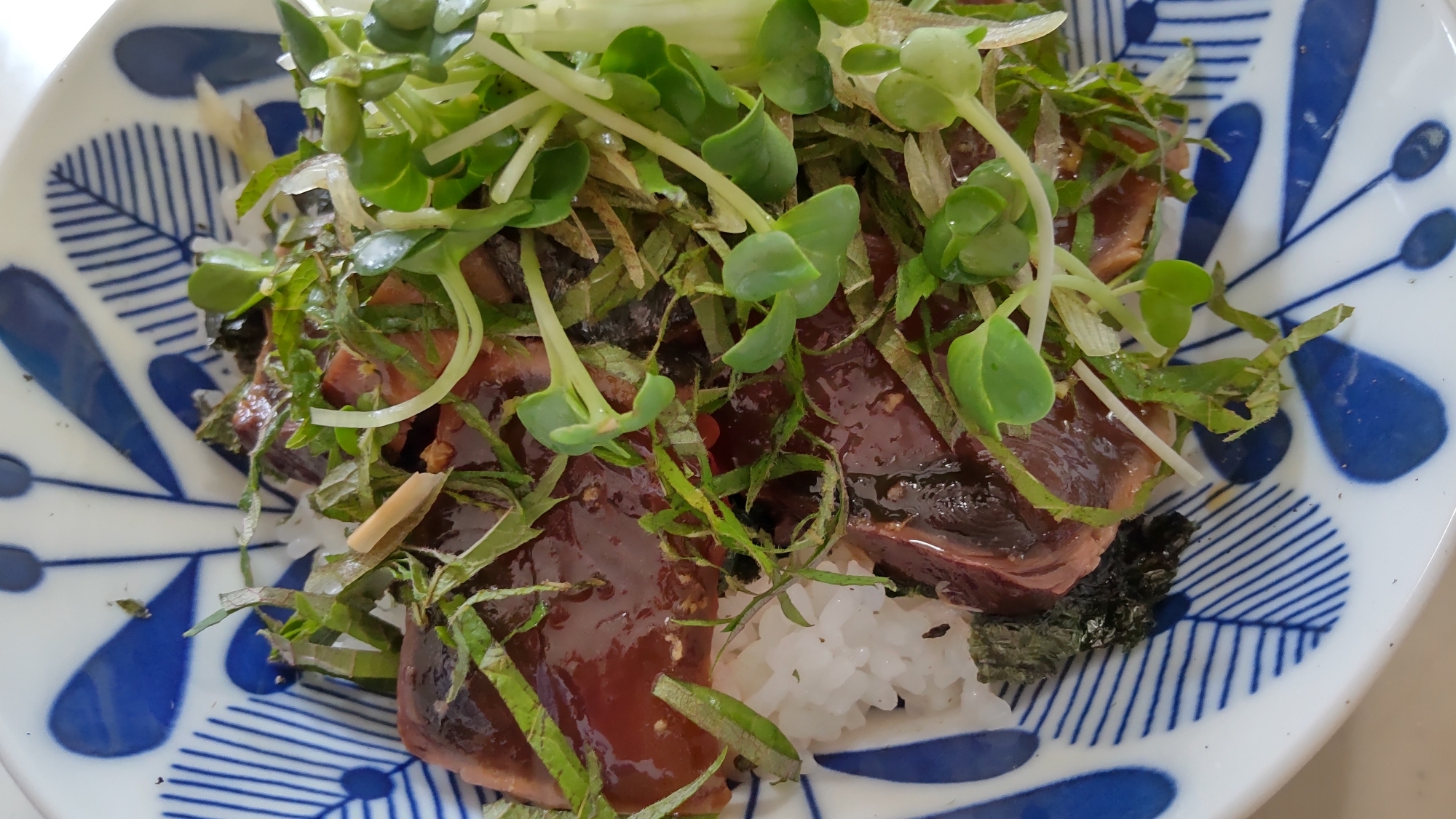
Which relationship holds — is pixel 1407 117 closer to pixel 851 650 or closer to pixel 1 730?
pixel 851 650

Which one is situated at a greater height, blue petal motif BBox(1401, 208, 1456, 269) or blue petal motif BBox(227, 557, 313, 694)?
blue petal motif BBox(1401, 208, 1456, 269)

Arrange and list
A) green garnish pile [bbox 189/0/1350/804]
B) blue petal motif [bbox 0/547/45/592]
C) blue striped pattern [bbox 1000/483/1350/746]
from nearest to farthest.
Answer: green garnish pile [bbox 189/0/1350/804] → blue striped pattern [bbox 1000/483/1350/746] → blue petal motif [bbox 0/547/45/592]

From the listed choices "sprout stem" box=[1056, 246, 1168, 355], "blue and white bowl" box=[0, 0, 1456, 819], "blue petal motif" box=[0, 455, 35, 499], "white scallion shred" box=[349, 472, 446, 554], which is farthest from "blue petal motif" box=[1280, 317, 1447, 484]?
"blue petal motif" box=[0, 455, 35, 499]

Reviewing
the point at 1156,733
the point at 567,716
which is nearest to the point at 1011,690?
the point at 1156,733

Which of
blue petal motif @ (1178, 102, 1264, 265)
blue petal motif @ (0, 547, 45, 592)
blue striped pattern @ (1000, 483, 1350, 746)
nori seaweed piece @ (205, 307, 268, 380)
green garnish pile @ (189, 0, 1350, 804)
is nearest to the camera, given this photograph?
green garnish pile @ (189, 0, 1350, 804)

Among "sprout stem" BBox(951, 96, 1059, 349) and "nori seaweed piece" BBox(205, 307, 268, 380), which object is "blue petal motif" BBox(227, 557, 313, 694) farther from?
"sprout stem" BBox(951, 96, 1059, 349)

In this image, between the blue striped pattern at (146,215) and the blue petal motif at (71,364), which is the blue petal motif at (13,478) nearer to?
the blue petal motif at (71,364)

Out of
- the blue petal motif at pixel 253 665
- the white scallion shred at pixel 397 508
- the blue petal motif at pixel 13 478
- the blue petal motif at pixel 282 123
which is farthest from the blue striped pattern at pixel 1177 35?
the blue petal motif at pixel 13 478
